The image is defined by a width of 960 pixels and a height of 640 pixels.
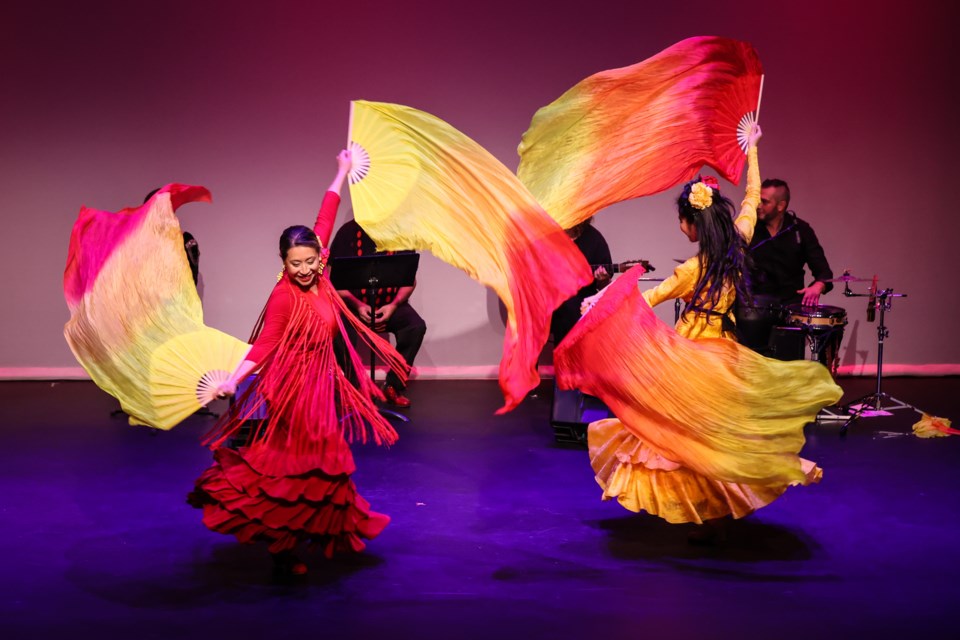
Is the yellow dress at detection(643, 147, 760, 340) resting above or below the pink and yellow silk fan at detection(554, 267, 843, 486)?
above

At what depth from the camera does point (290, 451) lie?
3.68 m

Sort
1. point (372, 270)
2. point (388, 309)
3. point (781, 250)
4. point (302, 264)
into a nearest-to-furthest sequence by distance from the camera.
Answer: point (302, 264) → point (372, 270) → point (781, 250) → point (388, 309)

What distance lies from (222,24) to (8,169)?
6.35ft

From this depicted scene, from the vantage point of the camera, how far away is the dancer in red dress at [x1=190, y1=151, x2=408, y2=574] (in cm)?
361

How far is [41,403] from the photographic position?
689cm

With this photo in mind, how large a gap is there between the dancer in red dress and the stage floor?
246mm

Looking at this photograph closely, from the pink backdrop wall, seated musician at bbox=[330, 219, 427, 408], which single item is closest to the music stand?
seated musician at bbox=[330, 219, 427, 408]

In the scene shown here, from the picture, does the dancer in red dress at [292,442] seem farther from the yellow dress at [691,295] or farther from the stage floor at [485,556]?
the yellow dress at [691,295]

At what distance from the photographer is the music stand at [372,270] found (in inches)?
237

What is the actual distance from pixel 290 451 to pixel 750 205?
83.5 inches

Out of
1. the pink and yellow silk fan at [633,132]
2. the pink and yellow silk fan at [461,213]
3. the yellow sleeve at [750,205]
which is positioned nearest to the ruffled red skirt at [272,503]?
the pink and yellow silk fan at [461,213]

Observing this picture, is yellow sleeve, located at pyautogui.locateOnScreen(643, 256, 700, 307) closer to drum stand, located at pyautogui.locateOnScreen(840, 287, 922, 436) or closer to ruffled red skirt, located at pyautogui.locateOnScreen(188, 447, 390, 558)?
ruffled red skirt, located at pyautogui.locateOnScreen(188, 447, 390, 558)

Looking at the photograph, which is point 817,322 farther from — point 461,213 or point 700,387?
point 461,213

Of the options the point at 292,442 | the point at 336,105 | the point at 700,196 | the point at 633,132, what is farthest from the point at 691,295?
the point at 336,105
